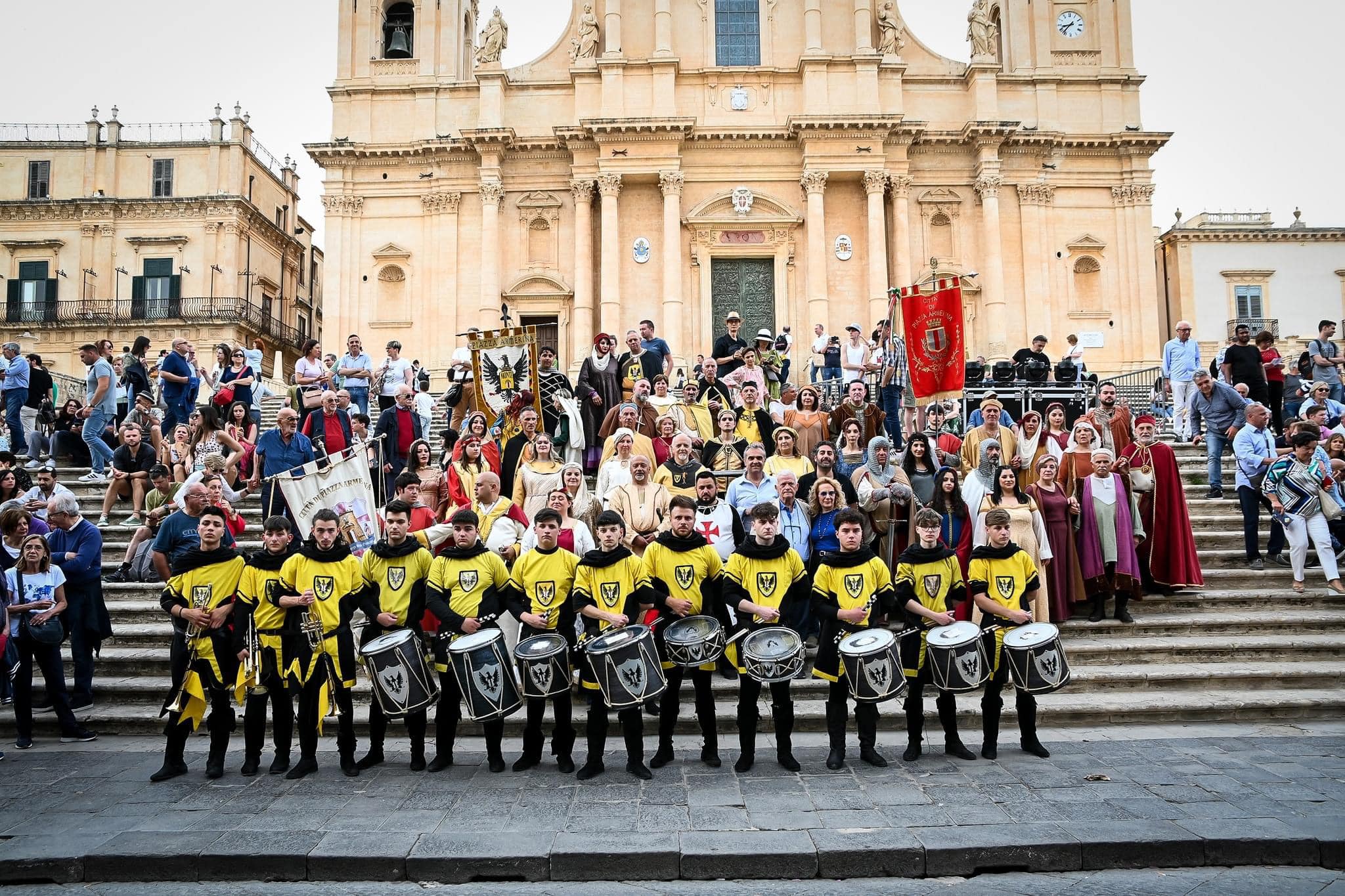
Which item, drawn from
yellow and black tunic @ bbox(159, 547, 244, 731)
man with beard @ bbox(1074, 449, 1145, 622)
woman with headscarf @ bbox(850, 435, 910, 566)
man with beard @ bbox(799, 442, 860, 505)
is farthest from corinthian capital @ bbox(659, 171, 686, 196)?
yellow and black tunic @ bbox(159, 547, 244, 731)

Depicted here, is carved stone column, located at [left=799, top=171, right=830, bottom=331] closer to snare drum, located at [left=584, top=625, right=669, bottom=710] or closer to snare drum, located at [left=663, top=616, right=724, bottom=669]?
snare drum, located at [left=663, top=616, right=724, bottom=669]

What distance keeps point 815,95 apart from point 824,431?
20.2 m

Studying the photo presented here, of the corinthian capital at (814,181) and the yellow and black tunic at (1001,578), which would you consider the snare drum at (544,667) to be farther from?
the corinthian capital at (814,181)

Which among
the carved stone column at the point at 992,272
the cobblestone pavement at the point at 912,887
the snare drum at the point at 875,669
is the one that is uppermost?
the carved stone column at the point at 992,272

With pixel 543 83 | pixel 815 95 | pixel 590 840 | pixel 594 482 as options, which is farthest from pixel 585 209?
pixel 590 840

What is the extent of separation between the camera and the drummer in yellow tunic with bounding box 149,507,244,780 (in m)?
7.20

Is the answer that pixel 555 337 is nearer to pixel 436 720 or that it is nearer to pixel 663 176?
pixel 663 176

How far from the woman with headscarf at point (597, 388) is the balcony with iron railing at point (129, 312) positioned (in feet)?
106

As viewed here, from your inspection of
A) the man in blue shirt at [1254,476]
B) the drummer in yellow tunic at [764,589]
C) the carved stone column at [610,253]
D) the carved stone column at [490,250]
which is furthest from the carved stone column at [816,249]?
the drummer in yellow tunic at [764,589]

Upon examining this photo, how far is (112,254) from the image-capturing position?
4150 centimetres

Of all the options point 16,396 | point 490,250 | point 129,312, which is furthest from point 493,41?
point 129,312

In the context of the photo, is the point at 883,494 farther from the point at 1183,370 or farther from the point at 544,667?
the point at 1183,370

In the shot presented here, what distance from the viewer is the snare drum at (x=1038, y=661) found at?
23.2 ft

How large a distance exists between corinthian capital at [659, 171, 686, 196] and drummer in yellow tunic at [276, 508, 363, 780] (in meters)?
23.3
